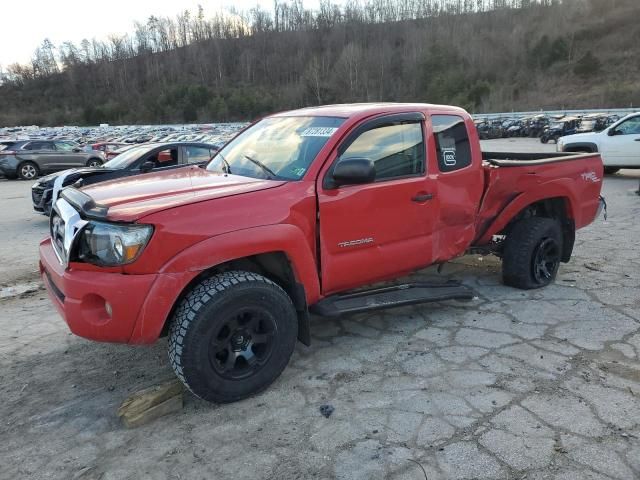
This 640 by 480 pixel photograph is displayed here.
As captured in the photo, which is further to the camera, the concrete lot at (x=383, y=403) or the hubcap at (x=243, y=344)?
the hubcap at (x=243, y=344)

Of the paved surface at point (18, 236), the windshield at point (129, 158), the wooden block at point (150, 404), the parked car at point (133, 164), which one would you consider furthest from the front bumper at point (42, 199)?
the wooden block at point (150, 404)

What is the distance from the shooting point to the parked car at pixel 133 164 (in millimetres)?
8867

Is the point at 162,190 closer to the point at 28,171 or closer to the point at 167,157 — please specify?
the point at 167,157

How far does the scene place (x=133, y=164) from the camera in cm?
934

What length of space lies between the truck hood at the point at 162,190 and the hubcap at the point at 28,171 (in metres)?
18.6

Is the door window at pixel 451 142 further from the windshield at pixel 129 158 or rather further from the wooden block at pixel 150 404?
the windshield at pixel 129 158

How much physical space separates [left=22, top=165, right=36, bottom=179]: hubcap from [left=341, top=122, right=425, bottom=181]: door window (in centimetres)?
1978

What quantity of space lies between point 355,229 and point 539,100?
255 feet

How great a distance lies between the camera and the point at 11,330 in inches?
181

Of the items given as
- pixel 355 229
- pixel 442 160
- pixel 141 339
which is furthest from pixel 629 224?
pixel 141 339

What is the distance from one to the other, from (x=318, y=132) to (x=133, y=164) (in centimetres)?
653

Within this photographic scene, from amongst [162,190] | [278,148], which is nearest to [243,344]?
[162,190]

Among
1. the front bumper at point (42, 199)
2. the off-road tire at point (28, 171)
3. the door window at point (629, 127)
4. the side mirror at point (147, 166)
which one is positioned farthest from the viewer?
the off-road tire at point (28, 171)

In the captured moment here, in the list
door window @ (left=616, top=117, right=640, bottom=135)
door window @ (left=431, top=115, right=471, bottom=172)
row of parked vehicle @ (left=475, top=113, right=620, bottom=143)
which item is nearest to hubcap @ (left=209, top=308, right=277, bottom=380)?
door window @ (left=431, top=115, right=471, bottom=172)
